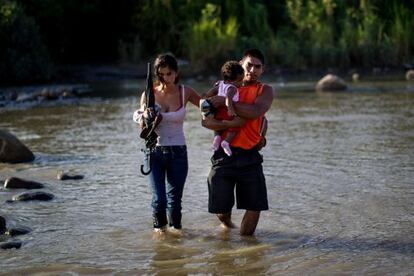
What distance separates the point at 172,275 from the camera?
5582mm

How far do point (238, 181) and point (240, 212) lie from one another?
3.41ft

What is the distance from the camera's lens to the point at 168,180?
21.8 feet

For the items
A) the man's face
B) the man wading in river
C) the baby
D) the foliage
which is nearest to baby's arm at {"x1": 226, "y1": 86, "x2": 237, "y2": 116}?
the baby

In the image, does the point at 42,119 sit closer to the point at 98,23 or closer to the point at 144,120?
the point at 144,120

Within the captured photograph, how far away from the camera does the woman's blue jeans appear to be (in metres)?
6.58

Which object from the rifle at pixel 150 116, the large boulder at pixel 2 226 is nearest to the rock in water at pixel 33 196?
the large boulder at pixel 2 226

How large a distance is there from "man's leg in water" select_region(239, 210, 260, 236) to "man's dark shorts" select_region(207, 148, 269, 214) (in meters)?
0.07

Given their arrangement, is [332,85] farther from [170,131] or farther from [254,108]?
[254,108]

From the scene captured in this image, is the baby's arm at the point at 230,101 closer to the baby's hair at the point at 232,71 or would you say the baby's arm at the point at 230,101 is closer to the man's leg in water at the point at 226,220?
the baby's hair at the point at 232,71

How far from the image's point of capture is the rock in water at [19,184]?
8.67m

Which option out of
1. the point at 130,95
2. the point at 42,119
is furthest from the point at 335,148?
the point at 130,95

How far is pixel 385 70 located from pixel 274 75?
376cm

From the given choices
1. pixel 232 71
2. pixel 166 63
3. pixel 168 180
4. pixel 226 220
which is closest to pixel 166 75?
pixel 166 63

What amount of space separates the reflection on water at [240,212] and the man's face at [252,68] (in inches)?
50.7
